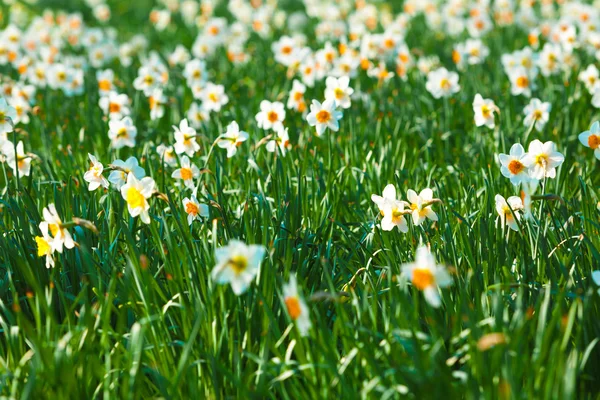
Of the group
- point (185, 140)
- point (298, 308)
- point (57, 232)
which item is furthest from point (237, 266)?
point (185, 140)

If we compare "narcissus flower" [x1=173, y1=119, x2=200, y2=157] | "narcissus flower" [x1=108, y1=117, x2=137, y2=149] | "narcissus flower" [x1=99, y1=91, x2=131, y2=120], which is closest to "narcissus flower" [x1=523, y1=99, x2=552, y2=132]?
"narcissus flower" [x1=173, y1=119, x2=200, y2=157]

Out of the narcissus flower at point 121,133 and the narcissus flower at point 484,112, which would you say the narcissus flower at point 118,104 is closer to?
the narcissus flower at point 121,133

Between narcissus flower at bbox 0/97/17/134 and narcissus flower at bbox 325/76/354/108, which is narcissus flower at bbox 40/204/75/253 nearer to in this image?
narcissus flower at bbox 0/97/17/134

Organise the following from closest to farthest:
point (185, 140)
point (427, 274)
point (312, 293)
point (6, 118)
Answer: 1. point (427, 274)
2. point (312, 293)
3. point (6, 118)
4. point (185, 140)

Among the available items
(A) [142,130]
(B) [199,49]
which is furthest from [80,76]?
(B) [199,49]

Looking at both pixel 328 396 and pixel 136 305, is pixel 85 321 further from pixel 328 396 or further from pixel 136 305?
pixel 328 396

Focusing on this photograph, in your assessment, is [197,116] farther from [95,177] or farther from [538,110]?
[538,110]
